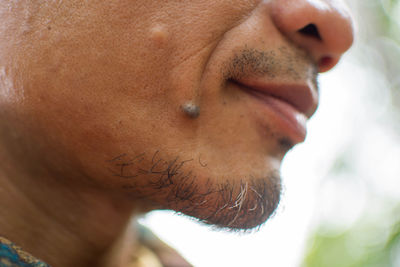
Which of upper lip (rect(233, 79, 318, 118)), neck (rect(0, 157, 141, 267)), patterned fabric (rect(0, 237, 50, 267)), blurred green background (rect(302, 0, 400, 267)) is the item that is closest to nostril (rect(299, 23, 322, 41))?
upper lip (rect(233, 79, 318, 118))

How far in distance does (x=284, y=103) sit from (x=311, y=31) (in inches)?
7.2

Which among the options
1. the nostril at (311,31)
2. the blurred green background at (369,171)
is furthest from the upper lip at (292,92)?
the blurred green background at (369,171)

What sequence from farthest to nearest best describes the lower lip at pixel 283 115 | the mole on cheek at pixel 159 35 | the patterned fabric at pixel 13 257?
the lower lip at pixel 283 115 → the mole on cheek at pixel 159 35 → the patterned fabric at pixel 13 257

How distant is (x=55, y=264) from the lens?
970mm

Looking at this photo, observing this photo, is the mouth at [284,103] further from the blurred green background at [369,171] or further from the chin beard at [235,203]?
the blurred green background at [369,171]

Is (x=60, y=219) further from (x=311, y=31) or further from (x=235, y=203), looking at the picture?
(x=311, y=31)

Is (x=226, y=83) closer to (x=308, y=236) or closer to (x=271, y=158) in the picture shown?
(x=271, y=158)

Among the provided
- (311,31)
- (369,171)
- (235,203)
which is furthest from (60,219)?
(369,171)

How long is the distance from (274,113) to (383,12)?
569cm

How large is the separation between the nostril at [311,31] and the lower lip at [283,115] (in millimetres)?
170

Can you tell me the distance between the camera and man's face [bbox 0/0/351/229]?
80 centimetres

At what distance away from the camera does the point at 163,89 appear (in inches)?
31.9

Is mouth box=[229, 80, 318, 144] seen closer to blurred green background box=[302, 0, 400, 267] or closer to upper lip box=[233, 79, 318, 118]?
upper lip box=[233, 79, 318, 118]

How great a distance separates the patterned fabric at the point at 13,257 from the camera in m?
0.65
